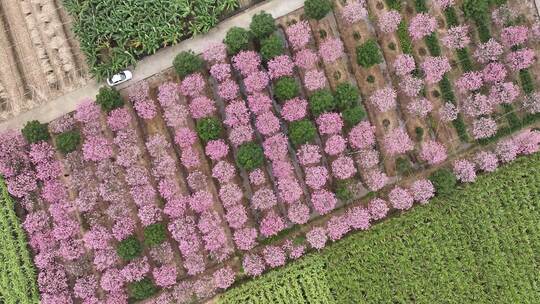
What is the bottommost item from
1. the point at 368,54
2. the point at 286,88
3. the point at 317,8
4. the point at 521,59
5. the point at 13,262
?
the point at 13,262

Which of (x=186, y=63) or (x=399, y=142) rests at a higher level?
(x=186, y=63)

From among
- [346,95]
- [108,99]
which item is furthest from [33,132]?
[346,95]

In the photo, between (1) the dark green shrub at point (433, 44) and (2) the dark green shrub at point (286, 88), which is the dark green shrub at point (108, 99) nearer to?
(2) the dark green shrub at point (286, 88)

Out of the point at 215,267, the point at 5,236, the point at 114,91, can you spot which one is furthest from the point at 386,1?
the point at 5,236

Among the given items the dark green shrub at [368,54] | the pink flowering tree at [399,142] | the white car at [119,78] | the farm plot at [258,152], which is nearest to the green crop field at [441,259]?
the farm plot at [258,152]

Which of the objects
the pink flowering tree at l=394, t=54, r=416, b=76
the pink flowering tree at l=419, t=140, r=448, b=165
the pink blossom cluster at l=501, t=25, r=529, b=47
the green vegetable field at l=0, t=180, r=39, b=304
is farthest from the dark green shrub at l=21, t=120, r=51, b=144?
the pink blossom cluster at l=501, t=25, r=529, b=47

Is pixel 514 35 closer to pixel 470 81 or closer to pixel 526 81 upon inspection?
pixel 526 81
